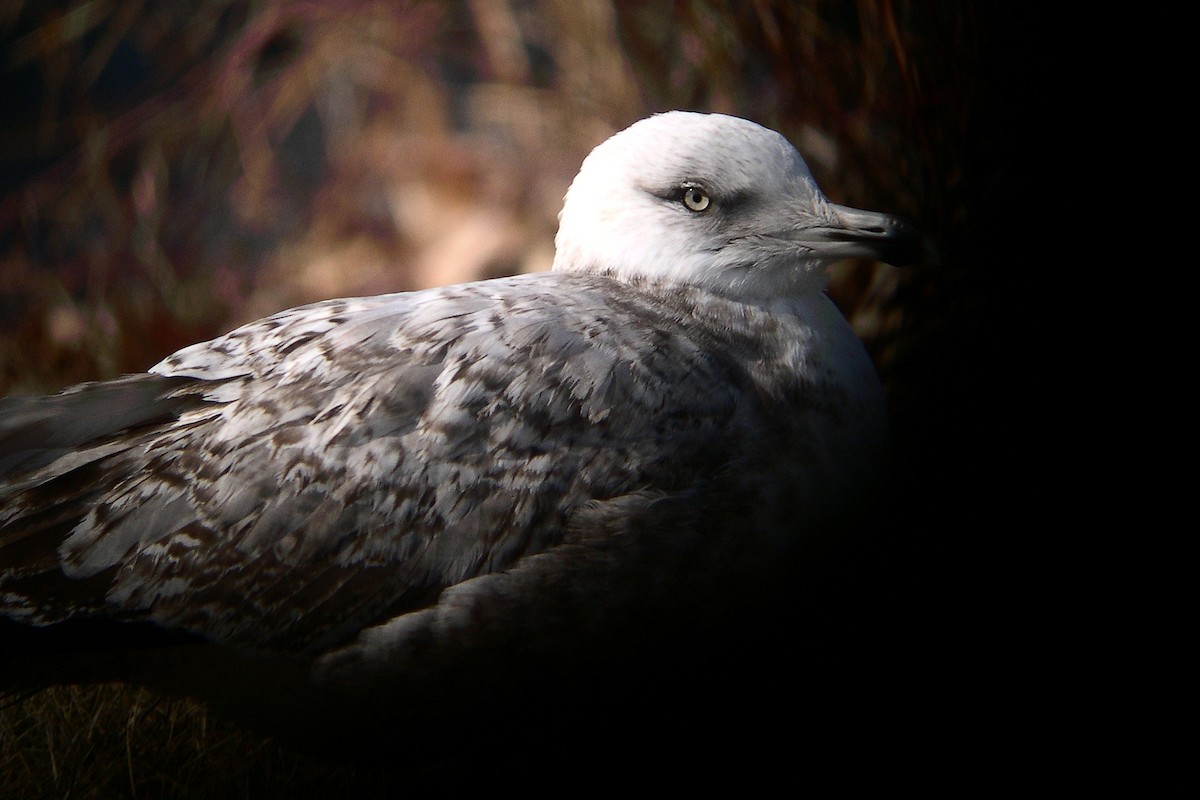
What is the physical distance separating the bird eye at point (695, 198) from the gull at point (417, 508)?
27 centimetres

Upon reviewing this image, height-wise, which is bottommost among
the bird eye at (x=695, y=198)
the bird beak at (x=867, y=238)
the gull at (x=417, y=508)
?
the gull at (x=417, y=508)

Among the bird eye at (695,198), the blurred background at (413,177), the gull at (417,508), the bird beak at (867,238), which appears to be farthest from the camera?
the blurred background at (413,177)

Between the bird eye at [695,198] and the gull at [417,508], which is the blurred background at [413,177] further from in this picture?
the bird eye at [695,198]

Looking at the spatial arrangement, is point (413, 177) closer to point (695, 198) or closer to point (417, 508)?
point (695, 198)

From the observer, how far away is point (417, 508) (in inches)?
69.4

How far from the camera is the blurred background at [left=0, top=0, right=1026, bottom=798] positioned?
2.27m

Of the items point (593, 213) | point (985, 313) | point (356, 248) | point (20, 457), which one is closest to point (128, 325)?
point (356, 248)

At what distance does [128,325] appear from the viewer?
12.9ft

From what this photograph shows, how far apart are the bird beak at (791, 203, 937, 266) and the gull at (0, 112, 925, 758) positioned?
0.01m

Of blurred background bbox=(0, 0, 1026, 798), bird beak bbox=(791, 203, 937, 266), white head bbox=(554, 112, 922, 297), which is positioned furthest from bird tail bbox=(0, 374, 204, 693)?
bird beak bbox=(791, 203, 937, 266)

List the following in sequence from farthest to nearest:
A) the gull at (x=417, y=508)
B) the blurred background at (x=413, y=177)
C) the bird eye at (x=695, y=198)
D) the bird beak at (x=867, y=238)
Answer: the blurred background at (x=413, y=177), the bird eye at (x=695, y=198), the bird beak at (x=867, y=238), the gull at (x=417, y=508)

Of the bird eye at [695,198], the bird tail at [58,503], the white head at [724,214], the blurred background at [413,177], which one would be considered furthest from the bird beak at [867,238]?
the bird tail at [58,503]

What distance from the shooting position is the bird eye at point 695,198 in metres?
2.08

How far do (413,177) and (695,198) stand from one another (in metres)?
2.33
